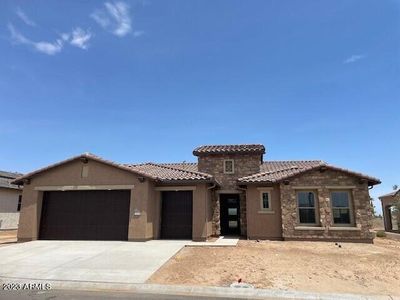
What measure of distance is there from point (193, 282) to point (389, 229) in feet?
83.0

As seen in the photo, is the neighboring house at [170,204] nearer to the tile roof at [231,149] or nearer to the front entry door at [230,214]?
the front entry door at [230,214]

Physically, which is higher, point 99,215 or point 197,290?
point 99,215

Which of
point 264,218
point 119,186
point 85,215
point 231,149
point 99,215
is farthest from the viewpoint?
point 231,149

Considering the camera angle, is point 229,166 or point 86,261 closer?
point 86,261

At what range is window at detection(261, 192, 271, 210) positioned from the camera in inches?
706

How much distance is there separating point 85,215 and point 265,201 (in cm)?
980

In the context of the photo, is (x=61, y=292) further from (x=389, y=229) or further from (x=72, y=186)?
(x=389, y=229)

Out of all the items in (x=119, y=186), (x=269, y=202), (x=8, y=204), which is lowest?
(x=269, y=202)

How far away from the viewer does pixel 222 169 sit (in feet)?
69.9

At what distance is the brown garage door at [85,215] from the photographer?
660 inches

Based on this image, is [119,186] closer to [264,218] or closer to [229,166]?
[229,166]

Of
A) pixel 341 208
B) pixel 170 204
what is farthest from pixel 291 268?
pixel 170 204

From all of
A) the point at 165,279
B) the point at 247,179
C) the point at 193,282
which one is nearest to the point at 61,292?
the point at 165,279

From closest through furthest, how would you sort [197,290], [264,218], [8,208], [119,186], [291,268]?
[197,290], [291,268], [119,186], [264,218], [8,208]
